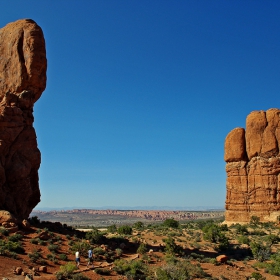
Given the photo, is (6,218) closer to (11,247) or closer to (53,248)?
(11,247)

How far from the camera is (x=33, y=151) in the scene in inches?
1049

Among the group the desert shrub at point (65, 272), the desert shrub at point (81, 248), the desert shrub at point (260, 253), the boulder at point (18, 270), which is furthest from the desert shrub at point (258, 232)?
the boulder at point (18, 270)

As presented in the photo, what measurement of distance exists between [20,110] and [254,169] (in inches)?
1287

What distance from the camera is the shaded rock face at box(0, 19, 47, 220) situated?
81.8 feet

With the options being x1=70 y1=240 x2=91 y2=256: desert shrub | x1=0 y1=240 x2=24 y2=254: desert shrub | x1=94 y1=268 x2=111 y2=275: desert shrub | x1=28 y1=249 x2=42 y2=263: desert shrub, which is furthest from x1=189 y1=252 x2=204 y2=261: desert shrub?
x1=0 y1=240 x2=24 y2=254: desert shrub

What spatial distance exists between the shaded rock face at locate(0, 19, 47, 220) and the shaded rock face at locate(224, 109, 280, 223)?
28.9 metres

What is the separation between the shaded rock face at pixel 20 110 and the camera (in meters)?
24.9

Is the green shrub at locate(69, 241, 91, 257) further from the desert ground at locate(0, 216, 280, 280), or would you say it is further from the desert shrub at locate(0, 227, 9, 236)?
the desert shrub at locate(0, 227, 9, 236)

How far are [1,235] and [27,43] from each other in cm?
1660

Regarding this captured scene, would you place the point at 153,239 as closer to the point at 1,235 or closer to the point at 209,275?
the point at 209,275

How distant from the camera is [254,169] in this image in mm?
A: 44500

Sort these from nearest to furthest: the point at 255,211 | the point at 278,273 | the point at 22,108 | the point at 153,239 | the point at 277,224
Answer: the point at 278,273
the point at 22,108
the point at 153,239
the point at 277,224
the point at 255,211

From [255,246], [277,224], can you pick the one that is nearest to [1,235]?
[255,246]

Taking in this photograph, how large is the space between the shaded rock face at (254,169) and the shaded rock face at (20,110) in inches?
1137
